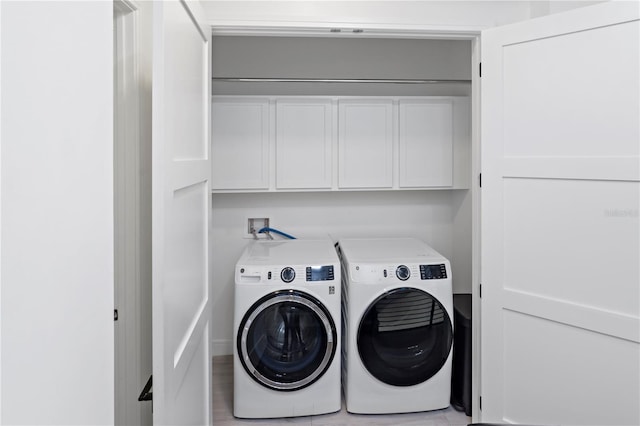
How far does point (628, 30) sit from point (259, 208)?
2430 mm

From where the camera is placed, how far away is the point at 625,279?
1.67 meters

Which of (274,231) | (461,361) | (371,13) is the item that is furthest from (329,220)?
(371,13)

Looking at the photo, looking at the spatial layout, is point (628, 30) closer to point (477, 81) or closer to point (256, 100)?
point (477, 81)

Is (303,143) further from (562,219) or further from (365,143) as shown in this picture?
(562,219)

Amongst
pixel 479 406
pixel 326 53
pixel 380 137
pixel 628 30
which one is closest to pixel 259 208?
pixel 380 137

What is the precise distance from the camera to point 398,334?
7.85 feet

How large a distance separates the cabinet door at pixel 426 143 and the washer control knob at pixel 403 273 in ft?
2.88

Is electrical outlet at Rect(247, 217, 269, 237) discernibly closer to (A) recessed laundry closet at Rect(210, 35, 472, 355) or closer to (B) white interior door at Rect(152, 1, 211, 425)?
(A) recessed laundry closet at Rect(210, 35, 472, 355)

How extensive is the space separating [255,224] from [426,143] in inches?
56.1

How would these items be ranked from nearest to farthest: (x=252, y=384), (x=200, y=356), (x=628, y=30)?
(x=628, y=30) < (x=200, y=356) < (x=252, y=384)

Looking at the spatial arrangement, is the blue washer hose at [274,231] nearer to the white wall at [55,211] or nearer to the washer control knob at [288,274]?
the washer control knob at [288,274]

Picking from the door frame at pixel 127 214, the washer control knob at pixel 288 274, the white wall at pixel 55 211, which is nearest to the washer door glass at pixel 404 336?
the washer control knob at pixel 288 274

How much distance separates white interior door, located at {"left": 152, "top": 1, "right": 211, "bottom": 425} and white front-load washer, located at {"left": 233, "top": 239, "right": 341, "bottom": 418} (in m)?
0.46

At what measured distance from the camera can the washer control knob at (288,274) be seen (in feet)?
7.80
